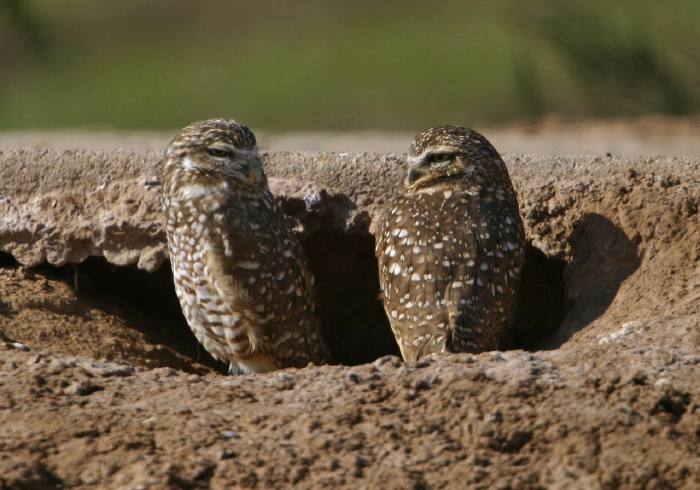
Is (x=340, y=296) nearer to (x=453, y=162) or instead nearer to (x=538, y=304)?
(x=538, y=304)

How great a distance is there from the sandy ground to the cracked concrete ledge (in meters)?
0.01

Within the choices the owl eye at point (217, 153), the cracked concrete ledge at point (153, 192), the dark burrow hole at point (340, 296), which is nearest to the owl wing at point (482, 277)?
the cracked concrete ledge at point (153, 192)

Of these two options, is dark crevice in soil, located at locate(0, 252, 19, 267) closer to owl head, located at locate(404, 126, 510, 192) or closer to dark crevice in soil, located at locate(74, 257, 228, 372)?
dark crevice in soil, located at locate(74, 257, 228, 372)

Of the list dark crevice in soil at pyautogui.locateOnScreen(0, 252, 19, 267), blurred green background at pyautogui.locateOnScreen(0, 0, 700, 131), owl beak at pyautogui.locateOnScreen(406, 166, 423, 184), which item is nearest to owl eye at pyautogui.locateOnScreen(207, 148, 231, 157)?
owl beak at pyautogui.locateOnScreen(406, 166, 423, 184)

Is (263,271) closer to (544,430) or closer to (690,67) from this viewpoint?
(544,430)

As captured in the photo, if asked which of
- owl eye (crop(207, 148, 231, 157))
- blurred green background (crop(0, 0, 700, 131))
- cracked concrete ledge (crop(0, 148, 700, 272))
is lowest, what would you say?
cracked concrete ledge (crop(0, 148, 700, 272))

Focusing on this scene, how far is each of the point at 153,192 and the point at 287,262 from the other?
1.25 m

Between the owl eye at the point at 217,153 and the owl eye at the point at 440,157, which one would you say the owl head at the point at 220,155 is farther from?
the owl eye at the point at 440,157

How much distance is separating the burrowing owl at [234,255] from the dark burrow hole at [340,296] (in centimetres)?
96

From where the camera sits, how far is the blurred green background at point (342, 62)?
12.7 m

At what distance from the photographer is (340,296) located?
258 inches

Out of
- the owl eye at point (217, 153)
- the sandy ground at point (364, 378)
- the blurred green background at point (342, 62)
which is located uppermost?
the blurred green background at point (342, 62)

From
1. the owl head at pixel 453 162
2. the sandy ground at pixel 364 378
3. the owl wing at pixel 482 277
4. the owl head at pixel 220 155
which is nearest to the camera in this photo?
the sandy ground at pixel 364 378

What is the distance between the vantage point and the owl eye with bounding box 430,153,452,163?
519 centimetres
